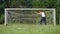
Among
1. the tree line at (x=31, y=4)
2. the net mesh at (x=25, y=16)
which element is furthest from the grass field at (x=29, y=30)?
the tree line at (x=31, y=4)

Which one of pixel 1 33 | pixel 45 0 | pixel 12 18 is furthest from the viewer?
pixel 45 0

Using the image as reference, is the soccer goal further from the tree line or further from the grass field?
the grass field

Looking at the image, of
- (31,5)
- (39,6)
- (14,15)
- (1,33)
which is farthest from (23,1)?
(1,33)

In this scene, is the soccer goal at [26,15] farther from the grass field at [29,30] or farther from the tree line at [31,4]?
the grass field at [29,30]

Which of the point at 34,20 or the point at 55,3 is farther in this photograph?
the point at 55,3

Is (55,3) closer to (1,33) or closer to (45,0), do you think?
(45,0)

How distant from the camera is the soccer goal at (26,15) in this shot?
15993mm

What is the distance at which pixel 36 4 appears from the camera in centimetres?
1764

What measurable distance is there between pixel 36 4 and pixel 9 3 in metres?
2.78

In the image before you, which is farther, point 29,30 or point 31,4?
point 31,4

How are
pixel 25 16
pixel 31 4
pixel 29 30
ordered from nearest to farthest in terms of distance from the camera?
1. pixel 29 30
2. pixel 25 16
3. pixel 31 4

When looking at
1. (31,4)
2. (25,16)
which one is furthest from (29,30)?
(31,4)

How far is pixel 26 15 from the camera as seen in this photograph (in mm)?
A: 16281

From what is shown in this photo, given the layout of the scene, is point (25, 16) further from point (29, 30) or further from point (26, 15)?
point (29, 30)
